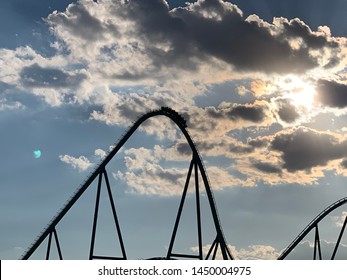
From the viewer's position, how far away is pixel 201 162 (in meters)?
35.5

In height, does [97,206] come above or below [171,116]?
below
